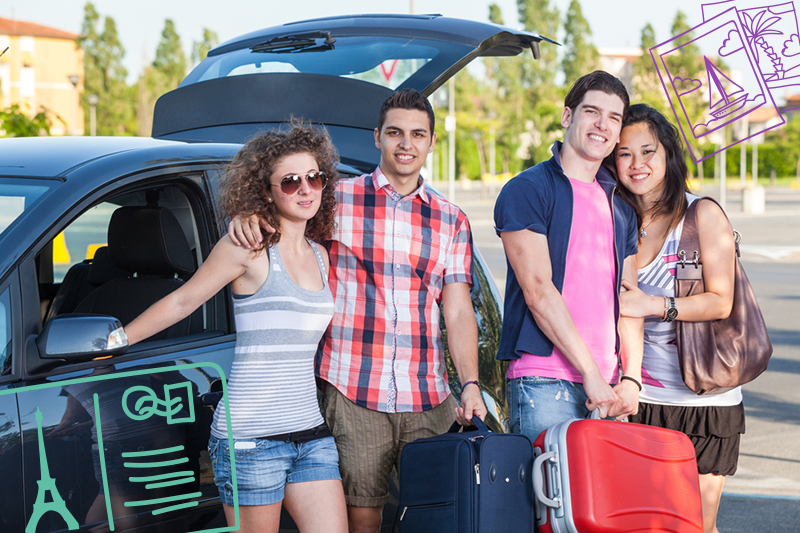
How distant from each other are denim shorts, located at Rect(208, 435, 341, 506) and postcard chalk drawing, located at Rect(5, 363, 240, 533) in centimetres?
3

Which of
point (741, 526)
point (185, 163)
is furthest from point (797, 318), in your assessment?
point (185, 163)

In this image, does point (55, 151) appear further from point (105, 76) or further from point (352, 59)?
point (105, 76)

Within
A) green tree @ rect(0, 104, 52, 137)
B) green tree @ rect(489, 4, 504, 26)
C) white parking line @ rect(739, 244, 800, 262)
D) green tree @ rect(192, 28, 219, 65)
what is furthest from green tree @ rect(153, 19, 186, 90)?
green tree @ rect(0, 104, 52, 137)

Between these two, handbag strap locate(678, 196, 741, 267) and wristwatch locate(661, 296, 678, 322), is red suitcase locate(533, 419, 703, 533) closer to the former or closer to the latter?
wristwatch locate(661, 296, 678, 322)

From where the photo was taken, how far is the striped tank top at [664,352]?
3.18m

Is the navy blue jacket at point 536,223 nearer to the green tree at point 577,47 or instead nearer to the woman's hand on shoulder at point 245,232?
the woman's hand on shoulder at point 245,232

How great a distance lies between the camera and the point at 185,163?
9.21 feet

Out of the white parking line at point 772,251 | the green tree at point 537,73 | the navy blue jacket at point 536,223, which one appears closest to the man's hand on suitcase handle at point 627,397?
the navy blue jacket at point 536,223

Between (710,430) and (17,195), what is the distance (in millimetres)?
2557

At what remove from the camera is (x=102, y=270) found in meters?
3.66

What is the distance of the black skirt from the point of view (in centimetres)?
319

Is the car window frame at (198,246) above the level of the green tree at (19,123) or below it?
below

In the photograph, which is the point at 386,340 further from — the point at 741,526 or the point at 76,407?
the point at 741,526

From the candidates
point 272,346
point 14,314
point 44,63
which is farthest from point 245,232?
point 44,63
